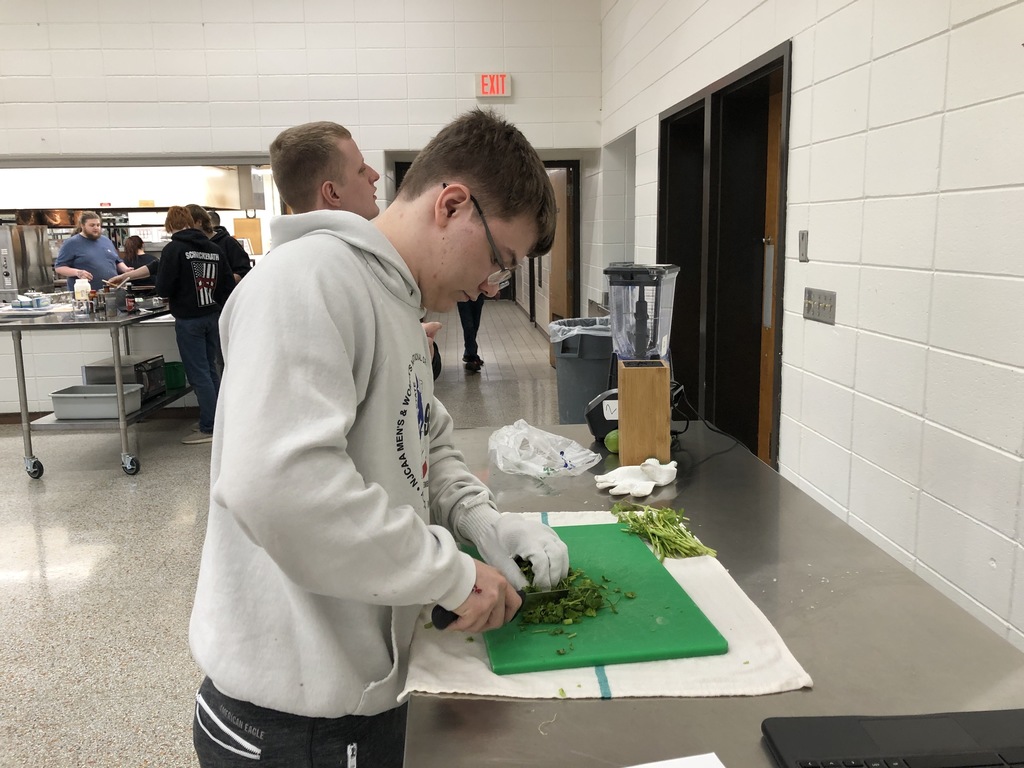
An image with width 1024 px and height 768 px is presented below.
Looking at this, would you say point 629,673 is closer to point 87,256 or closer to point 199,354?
point 199,354

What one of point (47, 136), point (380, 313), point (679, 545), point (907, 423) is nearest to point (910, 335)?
point (907, 423)

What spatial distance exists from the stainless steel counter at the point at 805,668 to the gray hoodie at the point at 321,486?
143 millimetres

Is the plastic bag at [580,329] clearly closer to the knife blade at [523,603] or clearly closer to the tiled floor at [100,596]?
the tiled floor at [100,596]

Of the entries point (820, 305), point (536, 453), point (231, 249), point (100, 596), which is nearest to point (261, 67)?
point (231, 249)

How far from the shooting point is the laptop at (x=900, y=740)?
0.77 m

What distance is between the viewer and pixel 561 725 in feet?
2.79

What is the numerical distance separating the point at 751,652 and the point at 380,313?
0.63m

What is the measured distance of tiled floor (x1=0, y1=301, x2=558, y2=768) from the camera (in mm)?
2166

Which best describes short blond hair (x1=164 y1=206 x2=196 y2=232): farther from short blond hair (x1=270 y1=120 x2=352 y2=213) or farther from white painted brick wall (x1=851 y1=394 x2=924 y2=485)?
white painted brick wall (x1=851 y1=394 x2=924 y2=485)

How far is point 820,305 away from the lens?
8.29 ft

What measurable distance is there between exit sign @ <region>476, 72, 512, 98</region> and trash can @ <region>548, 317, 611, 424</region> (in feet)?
9.41

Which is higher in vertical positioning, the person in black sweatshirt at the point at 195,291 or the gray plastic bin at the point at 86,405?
the person in black sweatshirt at the point at 195,291

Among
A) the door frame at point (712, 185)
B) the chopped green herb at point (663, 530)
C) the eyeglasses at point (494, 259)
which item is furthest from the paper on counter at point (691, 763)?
the door frame at point (712, 185)

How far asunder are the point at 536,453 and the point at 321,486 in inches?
44.1
